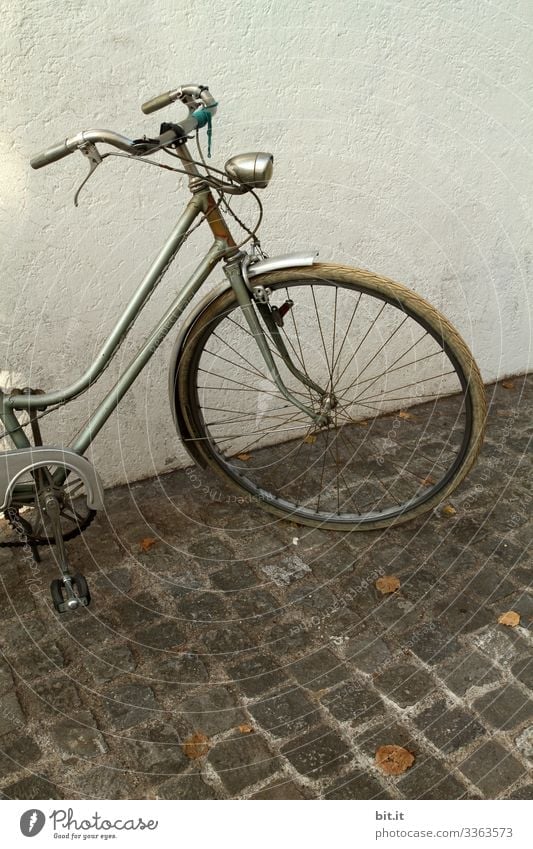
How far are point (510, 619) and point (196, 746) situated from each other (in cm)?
109

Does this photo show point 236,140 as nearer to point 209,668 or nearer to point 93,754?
point 209,668

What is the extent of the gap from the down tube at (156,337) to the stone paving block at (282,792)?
4.15 ft

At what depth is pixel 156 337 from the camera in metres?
2.89

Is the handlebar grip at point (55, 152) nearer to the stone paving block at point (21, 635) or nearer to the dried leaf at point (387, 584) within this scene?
the stone paving block at point (21, 635)

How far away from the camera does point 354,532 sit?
3340mm

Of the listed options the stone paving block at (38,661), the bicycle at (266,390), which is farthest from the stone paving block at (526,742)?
the stone paving block at (38,661)

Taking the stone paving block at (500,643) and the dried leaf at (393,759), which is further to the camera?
the stone paving block at (500,643)

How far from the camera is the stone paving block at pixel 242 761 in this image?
7.48 feet

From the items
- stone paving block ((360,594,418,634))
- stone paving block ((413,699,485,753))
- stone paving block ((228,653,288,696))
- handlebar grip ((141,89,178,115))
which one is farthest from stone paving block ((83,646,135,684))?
handlebar grip ((141,89,178,115))

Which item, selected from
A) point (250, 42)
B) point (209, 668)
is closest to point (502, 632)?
point (209, 668)

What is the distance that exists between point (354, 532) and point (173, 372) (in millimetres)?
927
